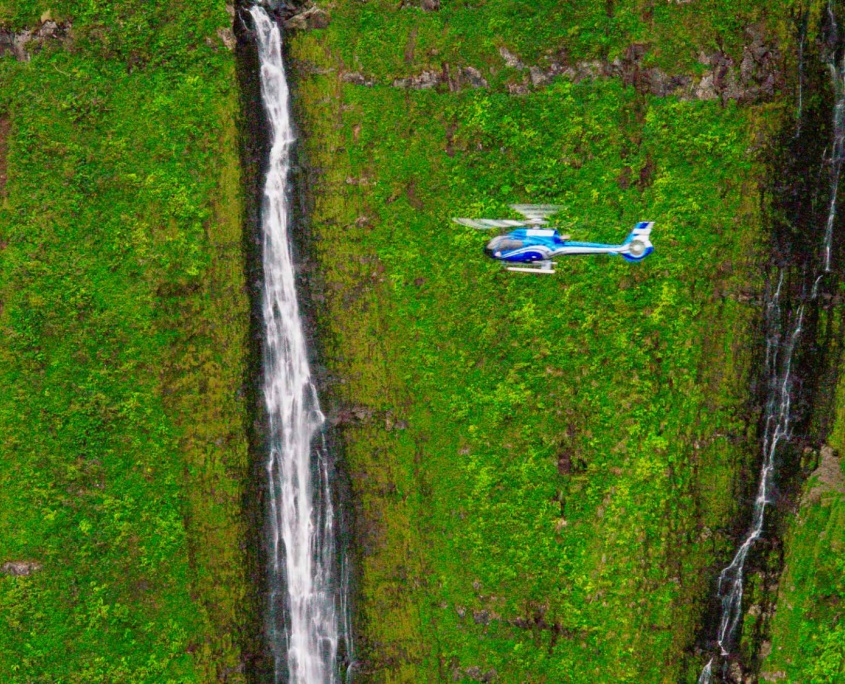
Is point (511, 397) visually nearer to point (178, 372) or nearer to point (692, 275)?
point (692, 275)

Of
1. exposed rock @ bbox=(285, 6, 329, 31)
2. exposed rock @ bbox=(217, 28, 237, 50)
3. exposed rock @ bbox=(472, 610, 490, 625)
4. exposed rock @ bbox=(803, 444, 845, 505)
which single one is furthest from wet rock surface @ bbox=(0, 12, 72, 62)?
exposed rock @ bbox=(803, 444, 845, 505)

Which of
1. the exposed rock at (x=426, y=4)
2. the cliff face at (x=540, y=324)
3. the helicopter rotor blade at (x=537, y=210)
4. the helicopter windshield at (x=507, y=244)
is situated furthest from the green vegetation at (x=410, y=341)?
the helicopter windshield at (x=507, y=244)

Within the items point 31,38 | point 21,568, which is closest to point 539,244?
point 31,38

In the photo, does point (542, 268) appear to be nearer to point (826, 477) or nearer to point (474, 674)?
point (826, 477)

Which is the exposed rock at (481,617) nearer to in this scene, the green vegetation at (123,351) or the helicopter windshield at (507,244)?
the green vegetation at (123,351)

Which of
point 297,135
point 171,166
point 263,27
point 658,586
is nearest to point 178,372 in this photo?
point 171,166

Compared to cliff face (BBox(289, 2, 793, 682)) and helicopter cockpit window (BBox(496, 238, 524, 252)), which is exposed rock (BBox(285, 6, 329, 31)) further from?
helicopter cockpit window (BBox(496, 238, 524, 252))
